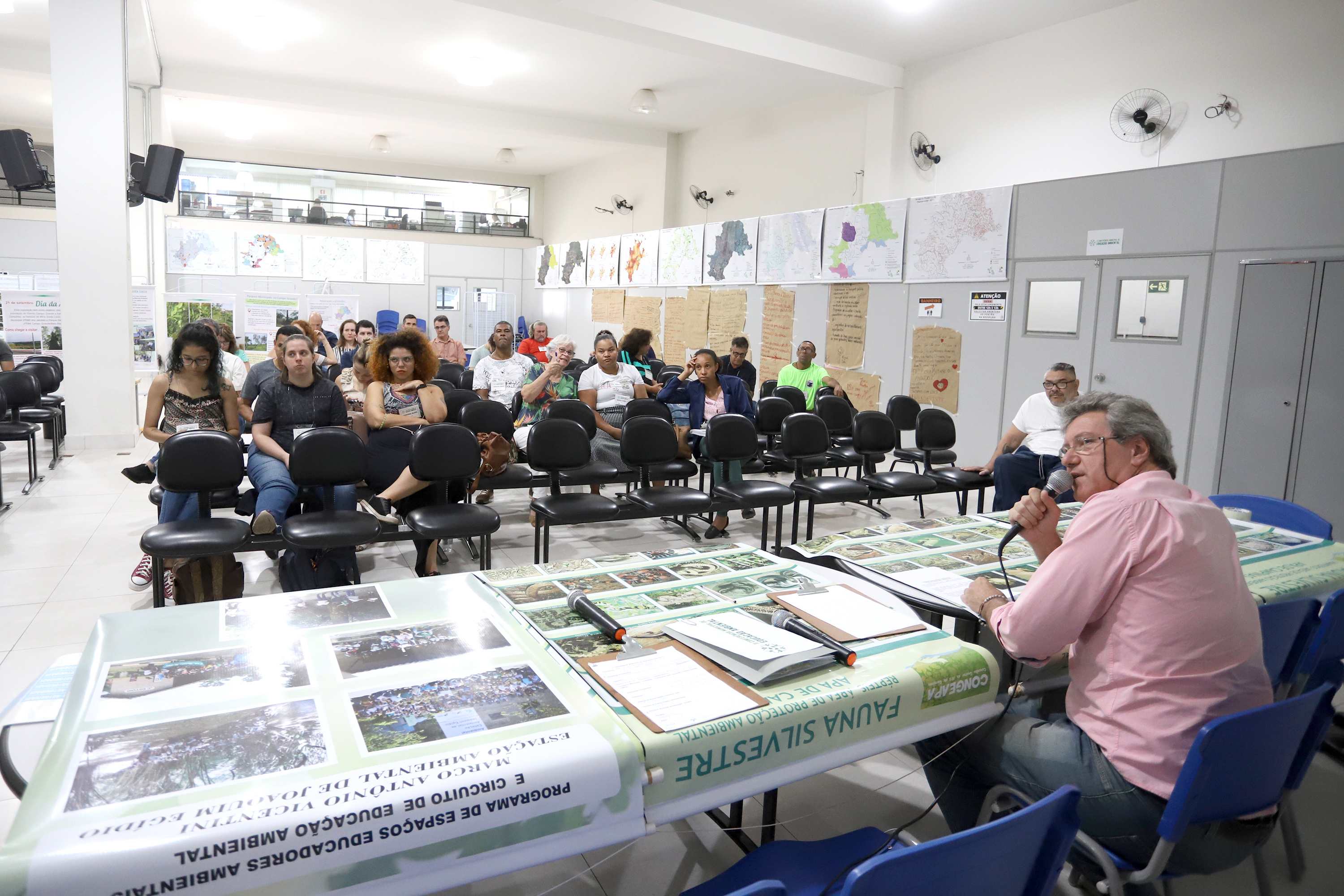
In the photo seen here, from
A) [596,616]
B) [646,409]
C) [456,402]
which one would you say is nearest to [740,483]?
[646,409]

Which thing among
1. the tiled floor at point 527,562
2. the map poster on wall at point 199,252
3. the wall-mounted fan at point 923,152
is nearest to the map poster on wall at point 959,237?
the wall-mounted fan at point 923,152

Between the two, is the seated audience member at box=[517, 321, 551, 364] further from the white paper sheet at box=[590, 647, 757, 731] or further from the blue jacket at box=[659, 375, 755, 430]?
the white paper sheet at box=[590, 647, 757, 731]

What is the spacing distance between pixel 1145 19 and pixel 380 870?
8609mm

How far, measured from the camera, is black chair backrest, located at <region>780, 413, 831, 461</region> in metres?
5.70

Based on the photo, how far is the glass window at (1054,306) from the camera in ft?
22.9

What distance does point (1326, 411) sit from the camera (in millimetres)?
5480

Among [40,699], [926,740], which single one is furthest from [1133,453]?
[40,699]

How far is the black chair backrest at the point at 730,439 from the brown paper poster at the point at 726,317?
5381 millimetres

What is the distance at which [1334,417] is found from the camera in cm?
545

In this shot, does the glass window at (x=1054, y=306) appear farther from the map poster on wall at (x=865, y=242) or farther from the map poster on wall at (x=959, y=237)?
the map poster on wall at (x=865, y=242)

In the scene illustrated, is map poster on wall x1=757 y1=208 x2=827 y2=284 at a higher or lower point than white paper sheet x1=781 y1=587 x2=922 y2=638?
higher

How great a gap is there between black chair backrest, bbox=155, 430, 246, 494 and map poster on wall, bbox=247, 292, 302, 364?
10266mm

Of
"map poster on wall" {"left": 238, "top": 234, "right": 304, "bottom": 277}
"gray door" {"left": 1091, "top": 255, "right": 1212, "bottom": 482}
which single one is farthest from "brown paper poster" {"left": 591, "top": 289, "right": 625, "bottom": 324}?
"gray door" {"left": 1091, "top": 255, "right": 1212, "bottom": 482}

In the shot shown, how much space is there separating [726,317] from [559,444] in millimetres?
6764
